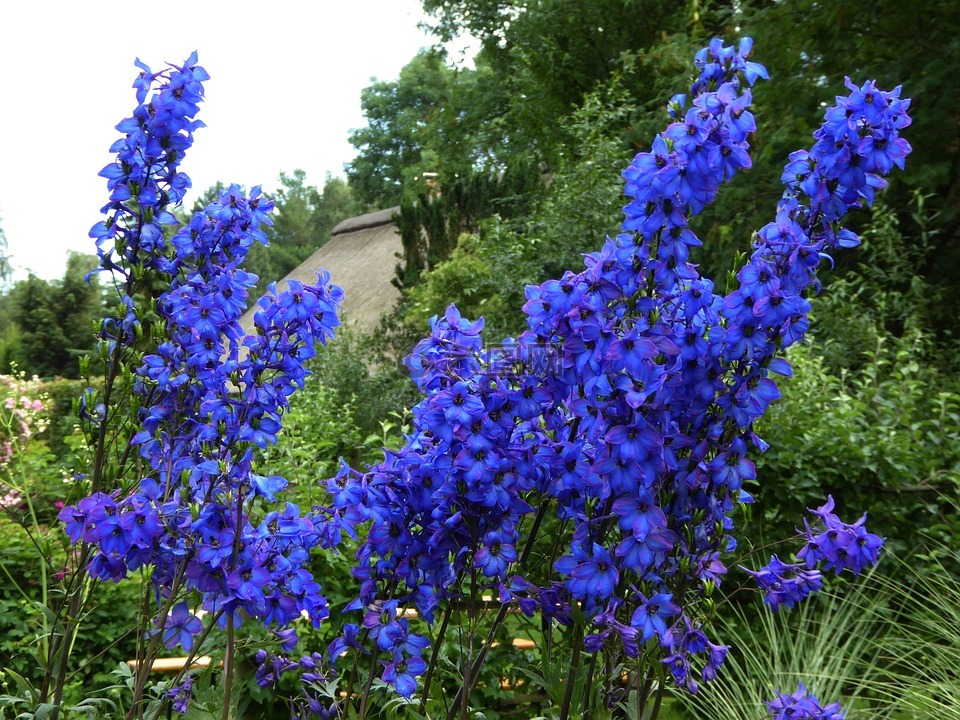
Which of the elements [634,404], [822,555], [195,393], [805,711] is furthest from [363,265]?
[634,404]

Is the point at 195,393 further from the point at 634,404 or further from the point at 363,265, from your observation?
the point at 363,265

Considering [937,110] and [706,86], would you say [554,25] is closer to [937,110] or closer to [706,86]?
[937,110]

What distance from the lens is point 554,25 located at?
15969 mm

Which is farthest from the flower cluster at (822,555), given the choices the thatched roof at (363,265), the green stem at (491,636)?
the thatched roof at (363,265)

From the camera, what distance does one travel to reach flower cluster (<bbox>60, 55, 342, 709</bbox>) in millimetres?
1864

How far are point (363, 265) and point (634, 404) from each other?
19803 millimetres

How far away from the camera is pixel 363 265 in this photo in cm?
2098

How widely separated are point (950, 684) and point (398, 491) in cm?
253

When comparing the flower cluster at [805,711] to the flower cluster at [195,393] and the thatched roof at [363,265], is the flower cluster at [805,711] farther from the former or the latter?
the thatched roof at [363,265]

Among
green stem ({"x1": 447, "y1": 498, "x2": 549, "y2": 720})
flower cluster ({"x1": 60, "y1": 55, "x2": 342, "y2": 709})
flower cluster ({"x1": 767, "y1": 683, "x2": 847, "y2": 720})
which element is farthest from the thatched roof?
green stem ({"x1": 447, "y1": 498, "x2": 549, "y2": 720})

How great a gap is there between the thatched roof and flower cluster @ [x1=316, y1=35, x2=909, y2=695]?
1429 centimetres

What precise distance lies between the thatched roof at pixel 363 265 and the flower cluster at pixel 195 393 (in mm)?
13879

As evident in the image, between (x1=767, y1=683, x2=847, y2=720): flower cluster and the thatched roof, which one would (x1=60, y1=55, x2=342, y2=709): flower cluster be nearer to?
(x1=767, y1=683, x2=847, y2=720): flower cluster

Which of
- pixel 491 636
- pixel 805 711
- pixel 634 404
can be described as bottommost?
pixel 805 711
